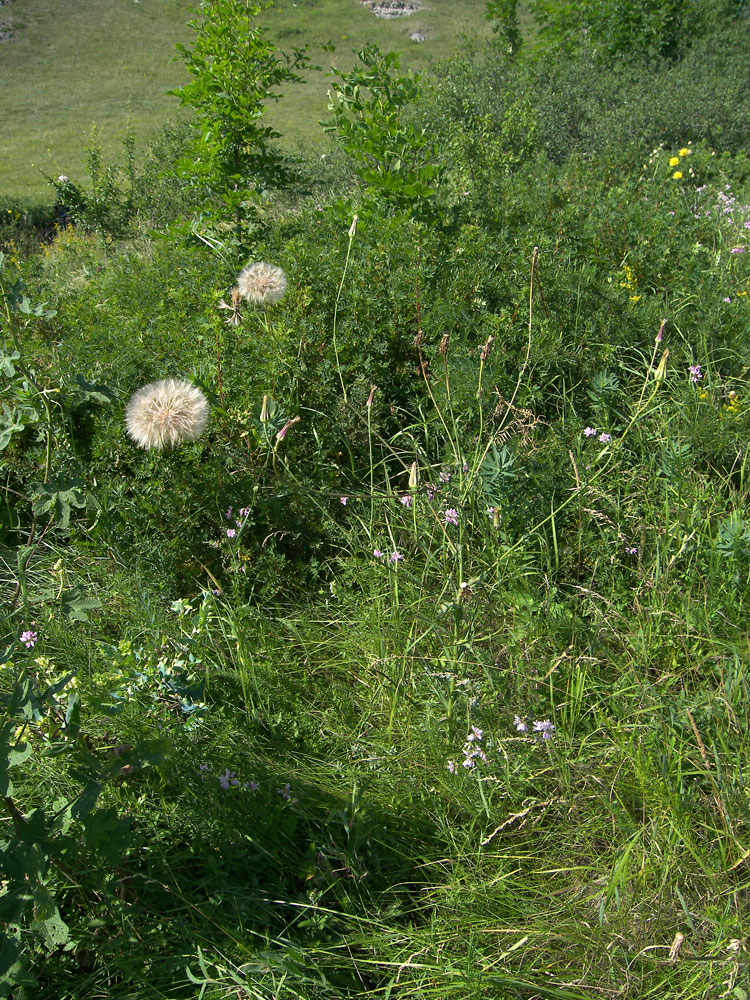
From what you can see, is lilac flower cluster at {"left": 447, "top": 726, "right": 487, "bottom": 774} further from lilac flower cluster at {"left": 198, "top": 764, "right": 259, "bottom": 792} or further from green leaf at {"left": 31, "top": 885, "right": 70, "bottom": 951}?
green leaf at {"left": 31, "top": 885, "right": 70, "bottom": 951}

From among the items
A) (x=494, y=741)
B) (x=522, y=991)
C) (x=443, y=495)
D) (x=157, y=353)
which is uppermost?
(x=157, y=353)

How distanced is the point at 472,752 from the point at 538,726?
173 millimetres

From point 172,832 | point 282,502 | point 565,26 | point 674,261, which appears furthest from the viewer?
point 565,26

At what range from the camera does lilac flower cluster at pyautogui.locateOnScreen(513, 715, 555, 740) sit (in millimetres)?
1870

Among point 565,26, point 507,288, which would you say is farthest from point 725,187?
point 565,26

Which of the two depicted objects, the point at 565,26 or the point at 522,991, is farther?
the point at 565,26

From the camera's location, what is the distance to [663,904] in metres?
1.67

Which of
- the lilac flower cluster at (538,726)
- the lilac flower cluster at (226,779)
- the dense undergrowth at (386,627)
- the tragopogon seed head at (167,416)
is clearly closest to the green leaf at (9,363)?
the dense undergrowth at (386,627)

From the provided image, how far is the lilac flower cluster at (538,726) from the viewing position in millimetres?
1870

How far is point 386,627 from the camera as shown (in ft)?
7.59

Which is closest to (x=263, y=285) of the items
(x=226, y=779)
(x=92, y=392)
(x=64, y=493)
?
(x=92, y=392)

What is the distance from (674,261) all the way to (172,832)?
3.46m

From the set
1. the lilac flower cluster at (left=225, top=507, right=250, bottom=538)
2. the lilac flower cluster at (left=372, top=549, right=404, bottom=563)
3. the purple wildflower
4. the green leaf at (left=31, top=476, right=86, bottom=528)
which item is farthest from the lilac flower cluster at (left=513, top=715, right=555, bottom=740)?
the green leaf at (left=31, top=476, right=86, bottom=528)

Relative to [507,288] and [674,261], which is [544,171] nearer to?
[674,261]
